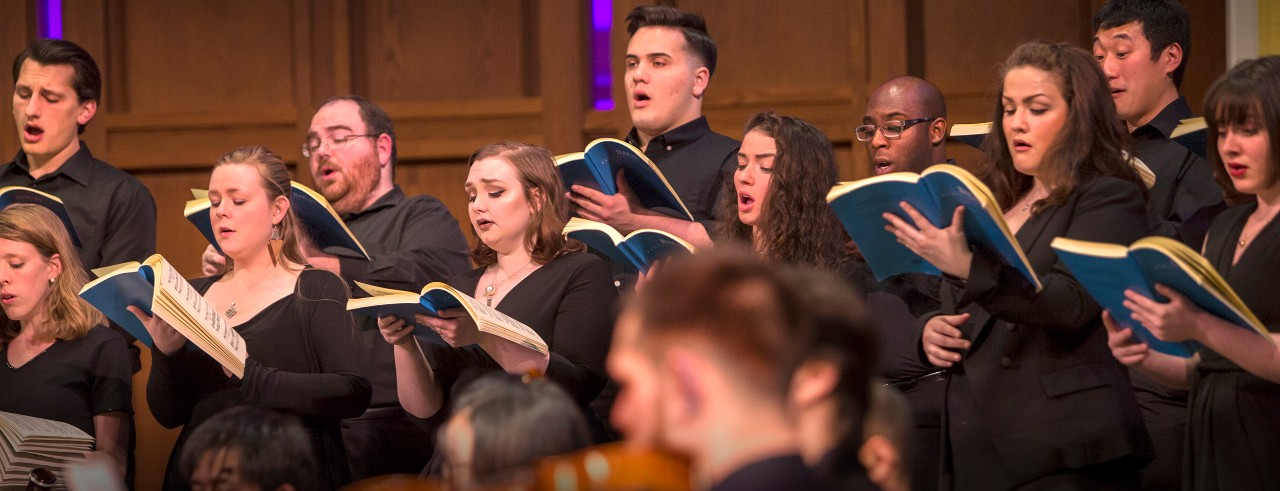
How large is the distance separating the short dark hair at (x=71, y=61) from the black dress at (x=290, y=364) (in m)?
1.54

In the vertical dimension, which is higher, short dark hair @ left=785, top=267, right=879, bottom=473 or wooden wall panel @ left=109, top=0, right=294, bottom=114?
wooden wall panel @ left=109, top=0, right=294, bottom=114

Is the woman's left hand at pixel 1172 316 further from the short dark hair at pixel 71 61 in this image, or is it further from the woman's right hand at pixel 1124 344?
the short dark hair at pixel 71 61

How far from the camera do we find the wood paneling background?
5043 mm

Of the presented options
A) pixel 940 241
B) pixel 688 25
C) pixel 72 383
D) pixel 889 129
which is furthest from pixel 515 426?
pixel 688 25

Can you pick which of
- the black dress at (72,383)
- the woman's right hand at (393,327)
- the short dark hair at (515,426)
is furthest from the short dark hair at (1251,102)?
the black dress at (72,383)

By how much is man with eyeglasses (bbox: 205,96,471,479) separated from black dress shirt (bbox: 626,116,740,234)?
0.67 m

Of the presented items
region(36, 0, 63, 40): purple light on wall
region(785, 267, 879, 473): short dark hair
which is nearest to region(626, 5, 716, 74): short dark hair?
region(36, 0, 63, 40): purple light on wall

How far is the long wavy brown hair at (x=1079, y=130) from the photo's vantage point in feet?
8.68

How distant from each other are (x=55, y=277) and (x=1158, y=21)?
9.83 ft

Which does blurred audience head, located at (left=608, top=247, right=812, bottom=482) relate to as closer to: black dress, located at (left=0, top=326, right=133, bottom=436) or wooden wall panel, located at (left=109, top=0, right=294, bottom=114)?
black dress, located at (left=0, top=326, right=133, bottom=436)

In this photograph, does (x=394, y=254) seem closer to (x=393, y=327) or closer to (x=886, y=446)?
(x=393, y=327)

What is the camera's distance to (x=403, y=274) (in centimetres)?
393

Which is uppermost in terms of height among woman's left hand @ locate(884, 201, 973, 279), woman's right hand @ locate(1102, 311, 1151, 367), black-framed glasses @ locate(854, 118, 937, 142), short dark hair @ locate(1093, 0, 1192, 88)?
short dark hair @ locate(1093, 0, 1192, 88)

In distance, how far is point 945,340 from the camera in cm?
270
